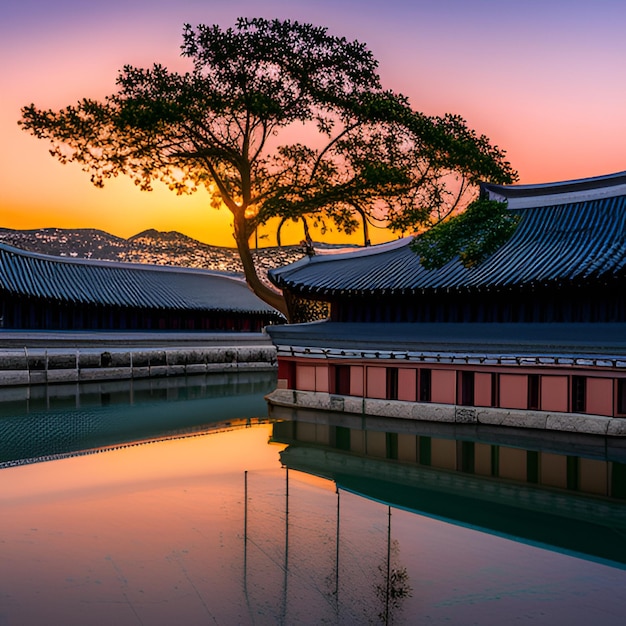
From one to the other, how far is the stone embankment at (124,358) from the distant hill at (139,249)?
63.1 metres

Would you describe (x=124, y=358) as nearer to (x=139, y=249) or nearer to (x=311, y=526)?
(x=311, y=526)

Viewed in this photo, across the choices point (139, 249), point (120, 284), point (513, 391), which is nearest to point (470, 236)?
point (513, 391)

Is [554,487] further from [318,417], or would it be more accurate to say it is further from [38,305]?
[38,305]

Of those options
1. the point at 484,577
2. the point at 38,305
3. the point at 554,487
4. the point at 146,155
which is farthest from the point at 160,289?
the point at 484,577

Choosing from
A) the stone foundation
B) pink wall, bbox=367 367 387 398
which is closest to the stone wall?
the stone foundation

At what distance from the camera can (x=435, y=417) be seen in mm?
23531

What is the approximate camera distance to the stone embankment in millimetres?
37281

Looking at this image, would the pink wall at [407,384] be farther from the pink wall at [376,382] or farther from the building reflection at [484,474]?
the building reflection at [484,474]

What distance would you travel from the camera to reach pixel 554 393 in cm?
2158

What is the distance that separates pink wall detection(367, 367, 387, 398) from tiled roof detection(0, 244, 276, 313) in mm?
23587

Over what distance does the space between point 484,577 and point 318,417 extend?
15.4 metres

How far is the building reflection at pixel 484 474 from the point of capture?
13.3m

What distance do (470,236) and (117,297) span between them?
1069 inches

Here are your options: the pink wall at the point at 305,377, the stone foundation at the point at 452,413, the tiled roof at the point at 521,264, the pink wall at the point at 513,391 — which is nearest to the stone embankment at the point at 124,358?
the stone foundation at the point at 452,413
